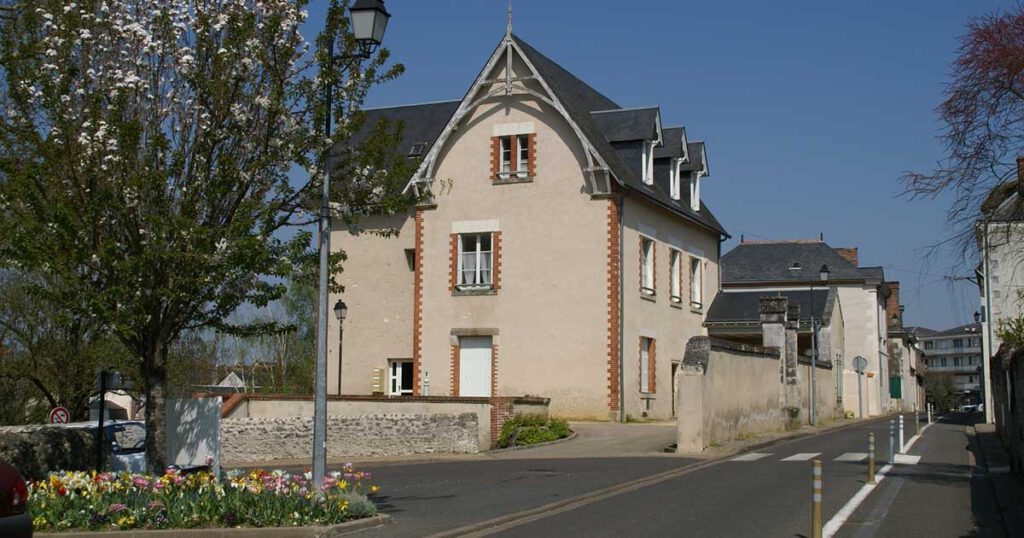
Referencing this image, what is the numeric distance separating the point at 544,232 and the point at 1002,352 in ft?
44.4

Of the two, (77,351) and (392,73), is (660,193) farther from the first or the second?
(392,73)

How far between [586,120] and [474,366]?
8.52 m

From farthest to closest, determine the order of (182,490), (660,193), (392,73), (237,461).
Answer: (660,193) < (237,461) < (392,73) < (182,490)

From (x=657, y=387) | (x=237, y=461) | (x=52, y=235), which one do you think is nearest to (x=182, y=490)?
(x=52, y=235)

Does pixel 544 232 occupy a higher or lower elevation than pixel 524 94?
lower

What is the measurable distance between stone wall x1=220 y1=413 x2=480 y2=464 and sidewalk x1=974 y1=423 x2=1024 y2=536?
37.0 ft

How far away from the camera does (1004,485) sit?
52.9 feet

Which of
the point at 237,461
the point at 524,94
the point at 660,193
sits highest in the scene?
the point at 524,94

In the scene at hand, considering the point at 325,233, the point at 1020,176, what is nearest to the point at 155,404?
the point at 325,233

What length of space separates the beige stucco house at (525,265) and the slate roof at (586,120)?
0.13 m

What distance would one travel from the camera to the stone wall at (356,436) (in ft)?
84.3

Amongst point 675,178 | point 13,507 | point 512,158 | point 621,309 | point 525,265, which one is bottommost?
point 13,507

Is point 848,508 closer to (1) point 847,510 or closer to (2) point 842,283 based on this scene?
(1) point 847,510

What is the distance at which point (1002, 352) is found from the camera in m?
23.4
